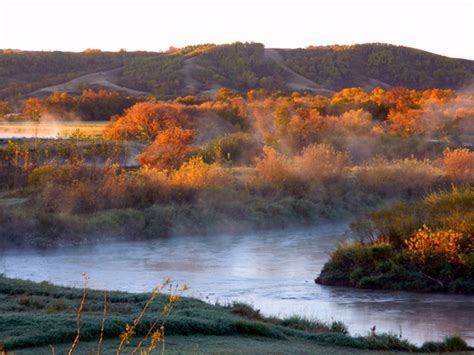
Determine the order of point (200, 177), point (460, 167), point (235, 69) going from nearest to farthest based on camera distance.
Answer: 1. point (200, 177)
2. point (460, 167)
3. point (235, 69)

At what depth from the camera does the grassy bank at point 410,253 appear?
20.6 metres

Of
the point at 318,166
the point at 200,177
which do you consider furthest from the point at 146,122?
the point at 200,177

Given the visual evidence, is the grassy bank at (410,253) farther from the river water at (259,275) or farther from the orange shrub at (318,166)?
the orange shrub at (318,166)

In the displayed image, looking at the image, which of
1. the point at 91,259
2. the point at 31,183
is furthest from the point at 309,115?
the point at 91,259

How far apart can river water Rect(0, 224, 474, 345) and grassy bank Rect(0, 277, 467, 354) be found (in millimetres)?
2253

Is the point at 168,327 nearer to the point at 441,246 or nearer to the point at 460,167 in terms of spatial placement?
the point at 441,246

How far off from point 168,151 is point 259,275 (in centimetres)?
1491

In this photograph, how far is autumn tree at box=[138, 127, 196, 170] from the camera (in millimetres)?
36812

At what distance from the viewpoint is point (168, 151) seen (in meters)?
37.0

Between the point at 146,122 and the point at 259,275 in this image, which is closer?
the point at 259,275

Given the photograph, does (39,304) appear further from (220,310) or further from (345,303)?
(345,303)

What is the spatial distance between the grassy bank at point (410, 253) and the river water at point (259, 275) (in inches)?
18.9

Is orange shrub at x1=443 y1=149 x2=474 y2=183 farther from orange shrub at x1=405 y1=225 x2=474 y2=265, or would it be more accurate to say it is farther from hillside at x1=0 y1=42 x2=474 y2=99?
hillside at x1=0 y1=42 x2=474 y2=99

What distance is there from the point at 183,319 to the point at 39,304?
9.50 ft
